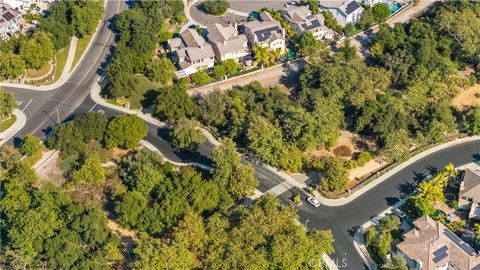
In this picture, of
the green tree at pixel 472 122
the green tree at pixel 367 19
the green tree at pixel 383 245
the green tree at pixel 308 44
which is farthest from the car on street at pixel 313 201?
the green tree at pixel 367 19

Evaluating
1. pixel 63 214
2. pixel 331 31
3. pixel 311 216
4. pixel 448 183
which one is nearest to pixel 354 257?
pixel 311 216

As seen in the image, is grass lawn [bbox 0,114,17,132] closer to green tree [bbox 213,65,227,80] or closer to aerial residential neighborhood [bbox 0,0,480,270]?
aerial residential neighborhood [bbox 0,0,480,270]

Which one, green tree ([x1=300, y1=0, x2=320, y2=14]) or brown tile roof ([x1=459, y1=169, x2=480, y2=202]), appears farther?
green tree ([x1=300, y1=0, x2=320, y2=14])

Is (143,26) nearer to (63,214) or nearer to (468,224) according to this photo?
(63,214)

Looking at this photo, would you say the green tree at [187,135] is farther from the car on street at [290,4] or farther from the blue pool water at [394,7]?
the blue pool water at [394,7]

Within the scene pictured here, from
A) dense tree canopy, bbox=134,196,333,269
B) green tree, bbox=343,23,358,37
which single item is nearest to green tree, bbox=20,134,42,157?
dense tree canopy, bbox=134,196,333,269

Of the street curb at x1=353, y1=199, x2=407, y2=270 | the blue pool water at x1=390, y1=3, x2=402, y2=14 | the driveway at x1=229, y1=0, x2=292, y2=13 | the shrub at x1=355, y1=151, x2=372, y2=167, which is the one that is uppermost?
the blue pool water at x1=390, y1=3, x2=402, y2=14

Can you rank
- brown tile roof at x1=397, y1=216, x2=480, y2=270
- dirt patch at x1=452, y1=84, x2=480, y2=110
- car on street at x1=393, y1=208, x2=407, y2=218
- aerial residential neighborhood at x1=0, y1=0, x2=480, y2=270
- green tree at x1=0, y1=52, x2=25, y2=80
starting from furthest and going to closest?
dirt patch at x1=452, y1=84, x2=480, y2=110 < green tree at x1=0, y1=52, x2=25, y2=80 < car on street at x1=393, y1=208, x2=407, y2=218 < brown tile roof at x1=397, y1=216, x2=480, y2=270 < aerial residential neighborhood at x1=0, y1=0, x2=480, y2=270
